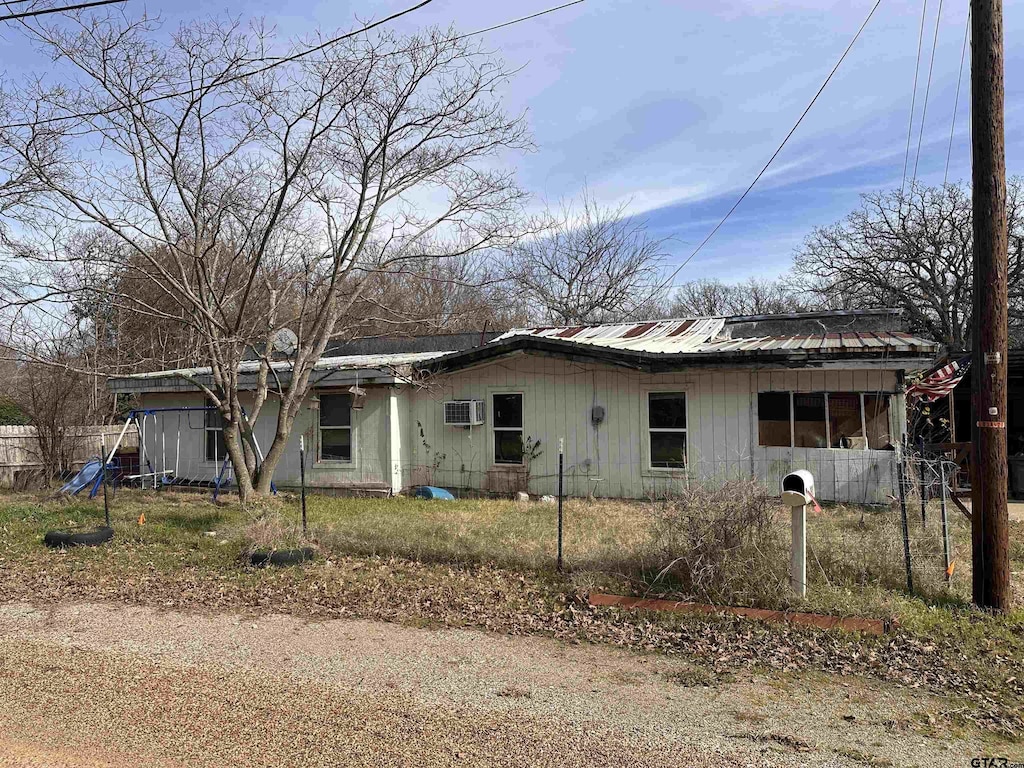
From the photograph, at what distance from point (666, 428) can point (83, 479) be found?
11.3 m

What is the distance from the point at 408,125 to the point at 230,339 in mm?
4497

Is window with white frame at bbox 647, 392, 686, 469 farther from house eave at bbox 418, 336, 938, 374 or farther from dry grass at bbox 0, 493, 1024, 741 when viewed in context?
dry grass at bbox 0, 493, 1024, 741

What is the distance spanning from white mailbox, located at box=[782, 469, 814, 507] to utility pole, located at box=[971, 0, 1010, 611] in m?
1.38

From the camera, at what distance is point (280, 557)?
784 cm

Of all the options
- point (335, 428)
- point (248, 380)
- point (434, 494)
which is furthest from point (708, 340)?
point (248, 380)

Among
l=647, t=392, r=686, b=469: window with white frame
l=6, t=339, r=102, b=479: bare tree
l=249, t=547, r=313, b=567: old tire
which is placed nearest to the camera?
l=249, t=547, r=313, b=567: old tire

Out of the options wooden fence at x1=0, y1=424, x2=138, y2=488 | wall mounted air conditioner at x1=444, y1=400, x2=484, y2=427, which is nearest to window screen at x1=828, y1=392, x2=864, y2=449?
wall mounted air conditioner at x1=444, y1=400, x2=484, y2=427

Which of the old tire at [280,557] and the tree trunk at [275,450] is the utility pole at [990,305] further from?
the tree trunk at [275,450]

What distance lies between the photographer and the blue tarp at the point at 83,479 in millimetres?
14133

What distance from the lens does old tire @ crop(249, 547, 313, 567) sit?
784cm

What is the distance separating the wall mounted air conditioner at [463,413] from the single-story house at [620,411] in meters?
0.03

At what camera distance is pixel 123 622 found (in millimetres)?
6379

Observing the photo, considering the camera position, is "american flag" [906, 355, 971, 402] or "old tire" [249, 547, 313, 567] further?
"american flag" [906, 355, 971, 402]

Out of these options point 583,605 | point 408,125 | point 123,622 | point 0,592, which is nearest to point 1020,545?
point 583,605
